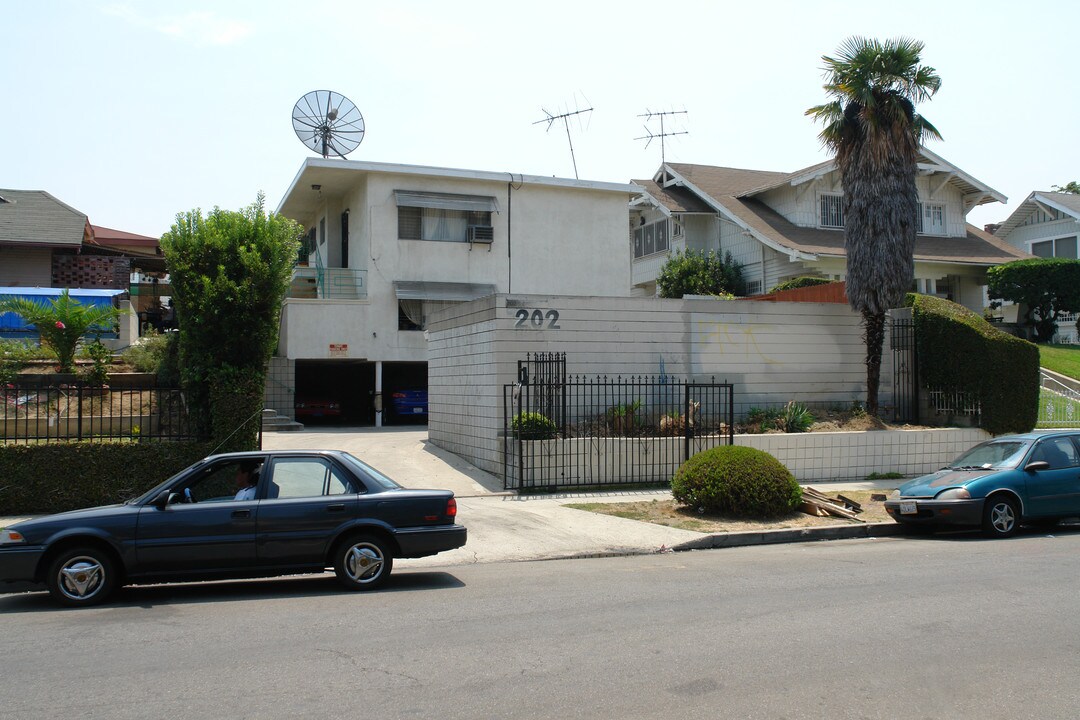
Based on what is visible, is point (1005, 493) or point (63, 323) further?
point (63, 323)

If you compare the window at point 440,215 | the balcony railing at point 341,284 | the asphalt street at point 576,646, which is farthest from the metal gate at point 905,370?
the balcony railing at point 341,284

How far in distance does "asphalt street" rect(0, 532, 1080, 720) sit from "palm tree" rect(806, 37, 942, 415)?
8858 millimetres

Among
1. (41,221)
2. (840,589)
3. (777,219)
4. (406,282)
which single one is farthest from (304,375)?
(840,589)

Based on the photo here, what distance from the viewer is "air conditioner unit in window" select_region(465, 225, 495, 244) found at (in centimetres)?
2762

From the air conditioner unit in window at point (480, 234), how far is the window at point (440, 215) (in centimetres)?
3

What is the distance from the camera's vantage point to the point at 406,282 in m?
26.8

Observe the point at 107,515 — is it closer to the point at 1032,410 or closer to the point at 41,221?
the point at 1032,410

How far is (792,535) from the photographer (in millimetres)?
12180

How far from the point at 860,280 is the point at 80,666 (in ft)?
50.6

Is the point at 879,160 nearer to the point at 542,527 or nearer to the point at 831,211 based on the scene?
the point at 542,527

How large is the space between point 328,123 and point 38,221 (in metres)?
10.1

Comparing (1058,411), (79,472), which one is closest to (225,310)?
(79,472)

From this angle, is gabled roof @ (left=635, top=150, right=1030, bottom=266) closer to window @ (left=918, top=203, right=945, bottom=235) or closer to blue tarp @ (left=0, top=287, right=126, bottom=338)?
window @ (left=918, top=203, right=945, bottom=235)

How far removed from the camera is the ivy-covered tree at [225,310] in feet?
43.9
